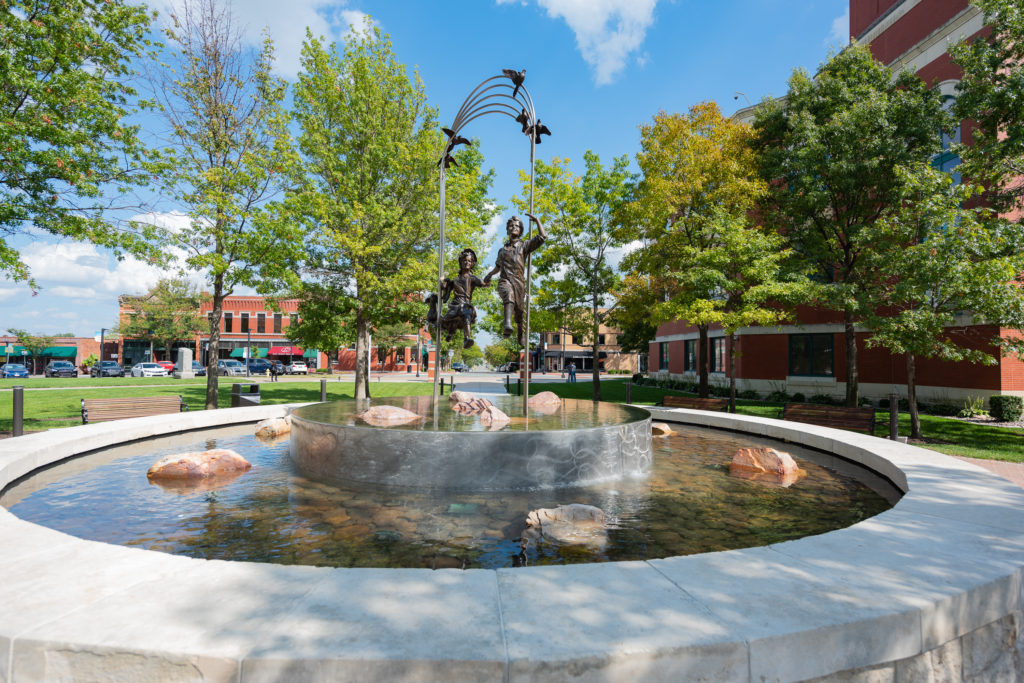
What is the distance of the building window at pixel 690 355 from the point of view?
35156mm

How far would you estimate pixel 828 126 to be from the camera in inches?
717

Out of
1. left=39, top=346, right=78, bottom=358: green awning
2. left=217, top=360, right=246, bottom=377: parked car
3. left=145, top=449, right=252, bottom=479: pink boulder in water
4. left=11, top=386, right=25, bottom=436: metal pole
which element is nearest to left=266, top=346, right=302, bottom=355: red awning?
left=217, top=360, right=246, bottom=377: parked car

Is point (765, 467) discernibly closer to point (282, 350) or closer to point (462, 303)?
point (462, 303)

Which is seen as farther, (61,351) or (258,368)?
(61,351)

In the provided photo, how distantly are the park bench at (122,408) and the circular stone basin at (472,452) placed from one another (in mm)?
7713

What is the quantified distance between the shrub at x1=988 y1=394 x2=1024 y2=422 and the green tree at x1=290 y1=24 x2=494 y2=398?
20.1m

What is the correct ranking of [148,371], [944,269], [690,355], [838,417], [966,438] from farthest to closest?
[148,371] < [690,355] < [966,438] < [944,269] < [838,417]

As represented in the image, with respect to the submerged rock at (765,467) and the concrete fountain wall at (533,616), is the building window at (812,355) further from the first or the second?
the concrete fountain wall at (533,616)

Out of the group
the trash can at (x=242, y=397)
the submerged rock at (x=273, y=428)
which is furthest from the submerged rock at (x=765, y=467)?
the trash can at (x=242, y=397)

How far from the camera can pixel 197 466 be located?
6977mm

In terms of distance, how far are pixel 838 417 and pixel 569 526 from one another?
32.7 ft

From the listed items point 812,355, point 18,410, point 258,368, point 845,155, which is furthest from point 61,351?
point 845,155

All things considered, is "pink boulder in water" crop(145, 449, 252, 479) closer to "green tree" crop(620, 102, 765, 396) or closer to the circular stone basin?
the circular stone basin

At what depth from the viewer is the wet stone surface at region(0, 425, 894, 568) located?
430 cm
